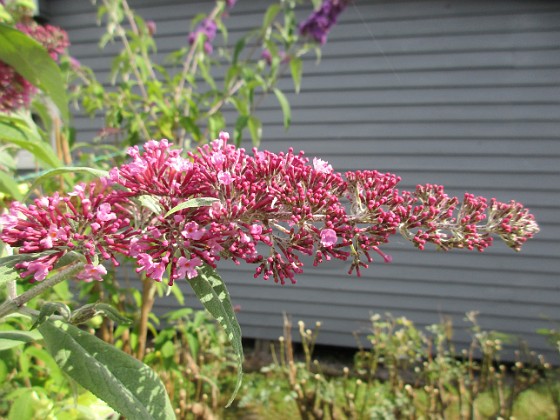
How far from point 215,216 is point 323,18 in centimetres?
234

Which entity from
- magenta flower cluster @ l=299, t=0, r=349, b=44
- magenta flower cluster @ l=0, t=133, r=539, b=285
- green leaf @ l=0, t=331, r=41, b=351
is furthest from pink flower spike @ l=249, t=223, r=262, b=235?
magenta flower cluster @ l=299, t=0, r=349, b=44

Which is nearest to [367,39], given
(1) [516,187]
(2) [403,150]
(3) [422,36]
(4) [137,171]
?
(3) [422,36]

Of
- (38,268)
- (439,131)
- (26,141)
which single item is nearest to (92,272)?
(38,268)

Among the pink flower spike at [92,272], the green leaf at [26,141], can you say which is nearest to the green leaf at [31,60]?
the green leaf at [26,141]

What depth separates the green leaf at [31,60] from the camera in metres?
0.97

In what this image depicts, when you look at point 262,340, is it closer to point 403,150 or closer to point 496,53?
point 403,150

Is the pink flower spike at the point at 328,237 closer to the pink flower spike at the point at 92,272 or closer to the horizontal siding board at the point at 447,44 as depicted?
the pink flower spike at the point at 92,272

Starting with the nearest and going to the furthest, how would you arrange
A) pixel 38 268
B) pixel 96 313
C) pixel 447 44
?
pixel 38 268 < pixel 96 313 < pixel 447 44

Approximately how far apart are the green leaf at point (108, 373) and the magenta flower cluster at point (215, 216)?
0.10 metres

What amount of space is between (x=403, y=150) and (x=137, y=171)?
3.72m

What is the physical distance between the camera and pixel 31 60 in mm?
1010

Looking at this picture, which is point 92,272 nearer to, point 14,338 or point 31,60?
point 14,338

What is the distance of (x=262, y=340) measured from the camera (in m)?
4.55

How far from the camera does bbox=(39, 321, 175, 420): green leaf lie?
60 centimetres
